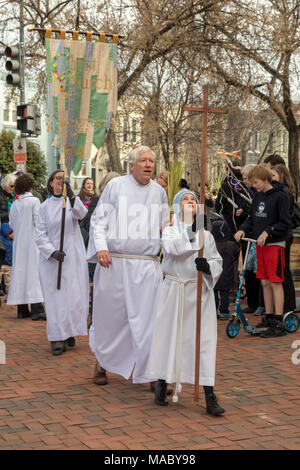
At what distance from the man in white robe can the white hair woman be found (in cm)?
562

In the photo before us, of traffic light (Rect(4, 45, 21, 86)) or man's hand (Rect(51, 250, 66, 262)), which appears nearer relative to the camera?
man's hand (Rect(51, 250, 66, 262))

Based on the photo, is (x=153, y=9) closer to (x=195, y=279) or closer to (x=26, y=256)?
(x=26, y=256)

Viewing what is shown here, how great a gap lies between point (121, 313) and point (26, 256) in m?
4.29

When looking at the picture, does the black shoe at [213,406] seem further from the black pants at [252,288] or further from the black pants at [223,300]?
the black pants at [252,288]

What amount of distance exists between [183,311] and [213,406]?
29.0 inches

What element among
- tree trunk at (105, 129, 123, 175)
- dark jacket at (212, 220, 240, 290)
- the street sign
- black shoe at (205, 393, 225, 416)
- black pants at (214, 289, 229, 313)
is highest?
tree trunk at (105, 129, 123, 175)

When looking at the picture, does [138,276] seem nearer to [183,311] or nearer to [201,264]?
[183,311]

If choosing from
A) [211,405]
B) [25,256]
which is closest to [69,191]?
[25,256]

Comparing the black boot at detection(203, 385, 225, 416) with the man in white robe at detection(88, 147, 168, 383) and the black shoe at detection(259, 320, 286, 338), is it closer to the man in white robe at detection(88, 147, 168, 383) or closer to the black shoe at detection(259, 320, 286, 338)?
the man in white robe at detection(88, 147, 168, 383)

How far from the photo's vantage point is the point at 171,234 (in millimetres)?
5836

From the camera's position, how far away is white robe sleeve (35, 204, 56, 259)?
26.3 ft

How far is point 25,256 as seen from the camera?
1039 cm

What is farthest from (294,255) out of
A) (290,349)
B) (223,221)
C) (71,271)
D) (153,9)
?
(153,9)

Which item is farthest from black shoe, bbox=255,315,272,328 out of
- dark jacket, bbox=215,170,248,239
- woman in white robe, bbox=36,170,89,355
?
woman in white robe, bbox=36,170,89,355
